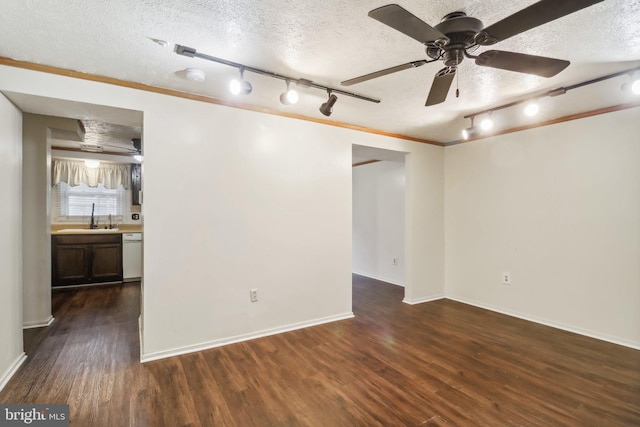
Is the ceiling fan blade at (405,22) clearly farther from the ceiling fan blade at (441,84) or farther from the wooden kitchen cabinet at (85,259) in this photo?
the wooden kitchen cabinet at (85,259)

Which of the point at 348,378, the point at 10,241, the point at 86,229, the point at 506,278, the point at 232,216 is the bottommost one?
the point at 348,378

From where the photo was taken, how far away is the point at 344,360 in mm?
2619

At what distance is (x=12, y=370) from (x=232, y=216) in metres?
2.08

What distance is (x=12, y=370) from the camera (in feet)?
7.64

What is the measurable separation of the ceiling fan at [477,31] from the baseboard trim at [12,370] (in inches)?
135

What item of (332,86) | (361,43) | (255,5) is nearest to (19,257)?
(255,5)

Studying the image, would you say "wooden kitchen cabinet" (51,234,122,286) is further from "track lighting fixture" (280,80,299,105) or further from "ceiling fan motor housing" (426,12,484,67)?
"ceiling fan motor housing" (426,12,484,67)

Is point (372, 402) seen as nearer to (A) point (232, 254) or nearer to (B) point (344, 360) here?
(B) point (344, 360)

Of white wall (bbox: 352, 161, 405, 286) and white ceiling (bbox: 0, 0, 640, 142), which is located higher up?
white ceiling (bbox: 0, 0, 640, 142)

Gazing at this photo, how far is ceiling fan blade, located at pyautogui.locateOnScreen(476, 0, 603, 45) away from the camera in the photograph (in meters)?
1.20

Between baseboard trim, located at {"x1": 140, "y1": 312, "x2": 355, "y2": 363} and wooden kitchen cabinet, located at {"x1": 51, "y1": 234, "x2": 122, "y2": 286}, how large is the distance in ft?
11.5

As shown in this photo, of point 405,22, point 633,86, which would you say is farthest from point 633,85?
point 405,22

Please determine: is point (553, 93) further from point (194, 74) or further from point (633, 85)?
point (194, 74)

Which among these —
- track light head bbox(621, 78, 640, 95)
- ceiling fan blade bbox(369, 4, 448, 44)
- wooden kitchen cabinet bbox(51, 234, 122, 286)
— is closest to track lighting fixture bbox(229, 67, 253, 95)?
ceiling fan blade bbox(369, 4, 448, 44)
